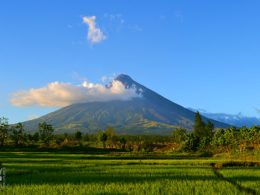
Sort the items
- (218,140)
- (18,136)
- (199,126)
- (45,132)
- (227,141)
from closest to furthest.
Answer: (227,141), (218,140), (18,136), (45,132), (199,126)

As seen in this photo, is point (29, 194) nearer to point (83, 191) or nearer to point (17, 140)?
point (83, 191)

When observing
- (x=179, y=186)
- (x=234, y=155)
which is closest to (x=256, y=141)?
(x=234, y=155)

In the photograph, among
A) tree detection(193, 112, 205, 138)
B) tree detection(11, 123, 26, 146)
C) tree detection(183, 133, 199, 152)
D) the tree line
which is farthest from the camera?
tree detection(193, 112, 205, 138)

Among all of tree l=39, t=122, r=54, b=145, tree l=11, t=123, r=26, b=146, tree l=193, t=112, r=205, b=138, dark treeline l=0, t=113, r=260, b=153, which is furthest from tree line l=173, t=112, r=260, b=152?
tree l=11, t=123, r=26, b=146

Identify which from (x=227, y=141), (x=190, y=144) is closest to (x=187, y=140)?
(x=190, y=144)

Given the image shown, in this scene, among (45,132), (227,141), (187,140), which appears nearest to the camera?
(227,141)

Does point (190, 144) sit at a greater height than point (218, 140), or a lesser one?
lesser

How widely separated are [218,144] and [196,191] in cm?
7956

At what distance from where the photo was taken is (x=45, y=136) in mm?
109312

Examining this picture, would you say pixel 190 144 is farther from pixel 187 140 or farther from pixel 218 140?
pixel 218 140

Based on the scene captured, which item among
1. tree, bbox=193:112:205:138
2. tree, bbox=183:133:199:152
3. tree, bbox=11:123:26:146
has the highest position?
tree, bbox=193:112:205:138

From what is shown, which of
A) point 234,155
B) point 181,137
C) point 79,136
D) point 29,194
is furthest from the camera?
point 79,136

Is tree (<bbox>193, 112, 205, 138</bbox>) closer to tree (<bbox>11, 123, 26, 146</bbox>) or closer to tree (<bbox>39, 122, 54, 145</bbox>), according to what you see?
tree (<bbox>39, 122, 54, 145</bbox>)

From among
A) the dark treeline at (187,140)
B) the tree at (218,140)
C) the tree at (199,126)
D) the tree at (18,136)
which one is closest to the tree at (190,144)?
the dark treeline at (187,140)
